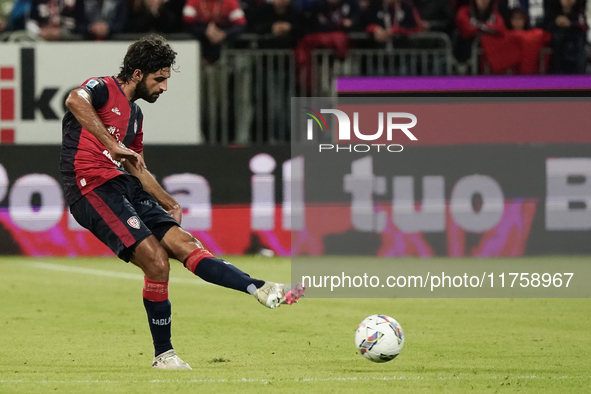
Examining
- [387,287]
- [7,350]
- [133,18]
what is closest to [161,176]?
[133,18]

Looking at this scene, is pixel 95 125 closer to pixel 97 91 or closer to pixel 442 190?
→ pixel 97 91

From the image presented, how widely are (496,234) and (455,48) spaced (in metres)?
2.79

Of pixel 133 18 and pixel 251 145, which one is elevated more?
pixel 133 18

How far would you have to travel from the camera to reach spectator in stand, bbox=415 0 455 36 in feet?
48.6

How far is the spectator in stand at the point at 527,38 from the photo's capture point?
14125mm

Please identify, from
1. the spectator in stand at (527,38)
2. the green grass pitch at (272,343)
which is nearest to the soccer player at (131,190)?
the green grass pitch at (272,343)

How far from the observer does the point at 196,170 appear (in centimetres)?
1467

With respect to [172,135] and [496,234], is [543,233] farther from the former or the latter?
[172,135]

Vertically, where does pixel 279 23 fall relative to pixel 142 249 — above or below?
above

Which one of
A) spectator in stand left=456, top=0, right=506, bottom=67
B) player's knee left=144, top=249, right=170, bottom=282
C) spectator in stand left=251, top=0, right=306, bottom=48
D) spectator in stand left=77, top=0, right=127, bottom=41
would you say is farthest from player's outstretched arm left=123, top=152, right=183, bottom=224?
spectator in stand left=456, top=0, right=506, bottom=67

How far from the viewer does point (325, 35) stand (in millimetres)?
14336

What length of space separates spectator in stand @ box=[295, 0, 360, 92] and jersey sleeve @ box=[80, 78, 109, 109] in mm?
7945

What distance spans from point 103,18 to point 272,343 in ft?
26.5

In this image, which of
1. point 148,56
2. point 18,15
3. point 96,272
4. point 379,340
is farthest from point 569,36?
point 148,56
